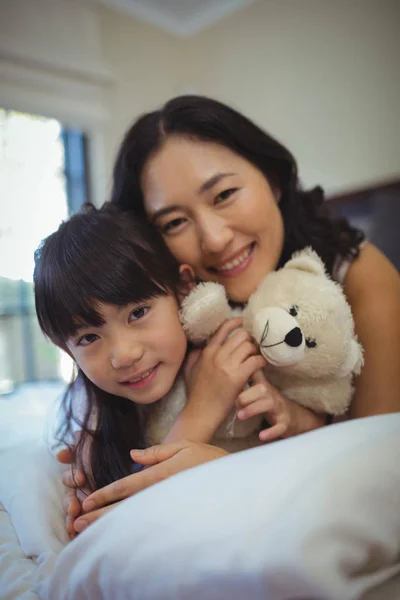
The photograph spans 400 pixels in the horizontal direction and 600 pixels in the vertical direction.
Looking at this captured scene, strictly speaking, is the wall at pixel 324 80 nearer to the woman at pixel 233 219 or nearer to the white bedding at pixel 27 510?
the woman at pixel 233 219

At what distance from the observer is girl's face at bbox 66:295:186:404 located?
755 millimetres

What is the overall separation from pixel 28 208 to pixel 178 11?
4.74ft

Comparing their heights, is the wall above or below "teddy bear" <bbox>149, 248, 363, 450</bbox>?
above

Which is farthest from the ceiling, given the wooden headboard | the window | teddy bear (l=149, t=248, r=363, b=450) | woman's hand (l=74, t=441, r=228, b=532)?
Answer: woman's hand (l=74, t=441, r=228, b=532)

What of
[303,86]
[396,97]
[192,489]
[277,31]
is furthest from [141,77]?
[192,489]

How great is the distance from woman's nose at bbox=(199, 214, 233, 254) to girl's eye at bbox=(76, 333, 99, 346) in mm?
299

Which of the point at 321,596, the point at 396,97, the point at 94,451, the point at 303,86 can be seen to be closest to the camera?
the point at 321,596

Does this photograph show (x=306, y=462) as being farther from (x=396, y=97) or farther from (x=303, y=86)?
(x=303, y=86)

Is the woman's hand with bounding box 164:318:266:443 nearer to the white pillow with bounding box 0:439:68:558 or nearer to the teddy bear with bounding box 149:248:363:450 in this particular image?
the teddy bear with bounding box 149:248:363:450

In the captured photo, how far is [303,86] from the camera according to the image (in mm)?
2344

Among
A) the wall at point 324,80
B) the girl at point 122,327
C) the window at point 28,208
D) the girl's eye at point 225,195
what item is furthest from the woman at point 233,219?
the window at point 28,208

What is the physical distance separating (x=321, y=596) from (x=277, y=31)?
8.80 feet

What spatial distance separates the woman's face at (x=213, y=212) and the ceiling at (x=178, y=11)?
6.73 feet

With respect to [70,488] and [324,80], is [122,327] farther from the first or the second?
[324,80]
